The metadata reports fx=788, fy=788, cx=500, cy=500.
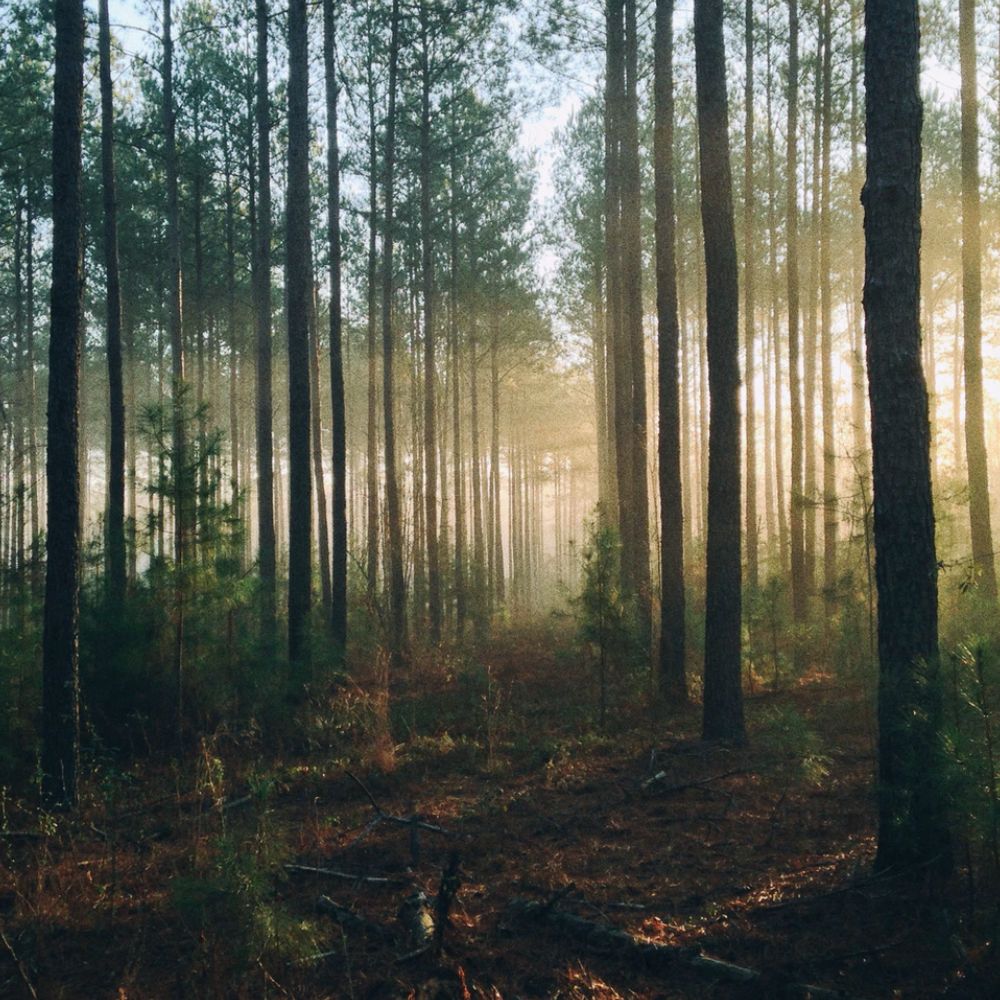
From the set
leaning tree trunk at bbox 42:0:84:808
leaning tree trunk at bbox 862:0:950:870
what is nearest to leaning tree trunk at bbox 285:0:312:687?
leaning tree trunk at bbox 42:0:84:808

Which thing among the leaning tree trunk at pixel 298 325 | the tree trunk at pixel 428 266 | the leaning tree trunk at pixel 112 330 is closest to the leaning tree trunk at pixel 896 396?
the leaning tree trunk at pixel 298 325

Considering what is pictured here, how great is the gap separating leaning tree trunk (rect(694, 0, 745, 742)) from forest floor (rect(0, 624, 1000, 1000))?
2.33 feet

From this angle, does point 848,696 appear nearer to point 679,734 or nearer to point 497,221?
point 679,734

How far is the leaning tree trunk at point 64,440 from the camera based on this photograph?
21.5 ft

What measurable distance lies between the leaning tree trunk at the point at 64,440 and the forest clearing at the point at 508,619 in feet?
0.11

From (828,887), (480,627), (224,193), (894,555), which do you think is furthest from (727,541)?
(224,193)

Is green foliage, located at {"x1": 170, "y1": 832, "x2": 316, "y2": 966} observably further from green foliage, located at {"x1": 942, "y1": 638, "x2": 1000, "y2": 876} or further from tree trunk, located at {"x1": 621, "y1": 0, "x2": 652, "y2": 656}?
tree trunk, located at {"x1": 621, "y1": 0, "x2": 652, "y2": 656}

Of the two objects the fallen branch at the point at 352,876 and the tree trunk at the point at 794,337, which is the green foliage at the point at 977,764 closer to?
the fallen branch at the point at 352,876

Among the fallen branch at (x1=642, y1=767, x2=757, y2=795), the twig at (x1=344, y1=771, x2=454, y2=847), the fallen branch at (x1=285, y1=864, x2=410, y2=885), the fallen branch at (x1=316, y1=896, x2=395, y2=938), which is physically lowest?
the fallen branch at (x1=642, y1=767, x2=757, y2=795)

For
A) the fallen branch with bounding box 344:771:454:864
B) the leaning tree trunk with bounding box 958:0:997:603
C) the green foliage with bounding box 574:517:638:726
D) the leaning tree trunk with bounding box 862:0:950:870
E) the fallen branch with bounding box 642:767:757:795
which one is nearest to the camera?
the leaning tree trunk with bounding box 862:0:950:870

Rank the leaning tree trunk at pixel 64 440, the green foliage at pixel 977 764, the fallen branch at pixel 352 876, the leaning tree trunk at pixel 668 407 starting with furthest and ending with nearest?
the leaning tree trunk at pixel 668 407 → the leaning tree trunk at pixel 64 440 → the fallen branch at pixel 352 876 → the green foliage at pixel 977 764

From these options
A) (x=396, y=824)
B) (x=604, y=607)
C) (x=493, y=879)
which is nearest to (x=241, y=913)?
(x=493, y=879)

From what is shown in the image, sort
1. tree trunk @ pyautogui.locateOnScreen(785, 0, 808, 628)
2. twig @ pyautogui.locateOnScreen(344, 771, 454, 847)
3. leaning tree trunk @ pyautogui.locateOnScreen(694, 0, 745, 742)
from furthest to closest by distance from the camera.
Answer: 1. tree trunk @ pyautogui.locateOnScreen(785, 0, 808, 628)
2. leaning tree trunk @ pyautogui.locateOnScreen(694, 0, 745, 742)
3. twig @ pyautogui.locateOnScreen(344, 771, 454, 847)

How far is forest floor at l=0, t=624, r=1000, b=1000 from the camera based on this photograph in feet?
12.2
